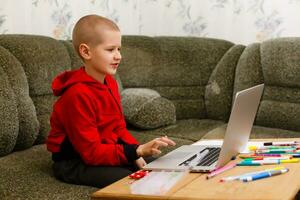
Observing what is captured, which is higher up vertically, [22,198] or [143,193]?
[143,193]

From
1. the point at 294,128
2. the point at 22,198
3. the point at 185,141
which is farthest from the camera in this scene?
the point at 294,128

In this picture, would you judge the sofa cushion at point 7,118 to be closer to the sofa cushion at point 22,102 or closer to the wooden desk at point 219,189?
the sofa cushion at point 22,102

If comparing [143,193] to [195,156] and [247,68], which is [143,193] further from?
[247,68]

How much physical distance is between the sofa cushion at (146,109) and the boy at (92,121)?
77 centimetres

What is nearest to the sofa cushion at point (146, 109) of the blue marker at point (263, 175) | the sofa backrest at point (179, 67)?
the sofa backrest at point (179, 67)

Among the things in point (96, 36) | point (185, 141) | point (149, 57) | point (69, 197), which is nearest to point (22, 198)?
point (69, 197)

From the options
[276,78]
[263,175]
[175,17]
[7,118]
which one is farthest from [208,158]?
[175,17]

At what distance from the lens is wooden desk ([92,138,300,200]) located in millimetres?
1218

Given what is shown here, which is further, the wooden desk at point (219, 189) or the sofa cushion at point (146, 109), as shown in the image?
the sofa cushion at point (146, 109)

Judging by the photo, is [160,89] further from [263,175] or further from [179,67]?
[263,175]

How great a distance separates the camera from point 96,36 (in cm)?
183

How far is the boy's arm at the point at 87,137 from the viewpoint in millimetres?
1712

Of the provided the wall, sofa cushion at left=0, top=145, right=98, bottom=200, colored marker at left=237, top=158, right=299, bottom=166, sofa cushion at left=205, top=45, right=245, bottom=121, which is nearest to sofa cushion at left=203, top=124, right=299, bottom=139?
sofa cushion at left=205, top=45, right=245, bottom=121

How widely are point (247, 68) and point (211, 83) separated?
242 millimetres
